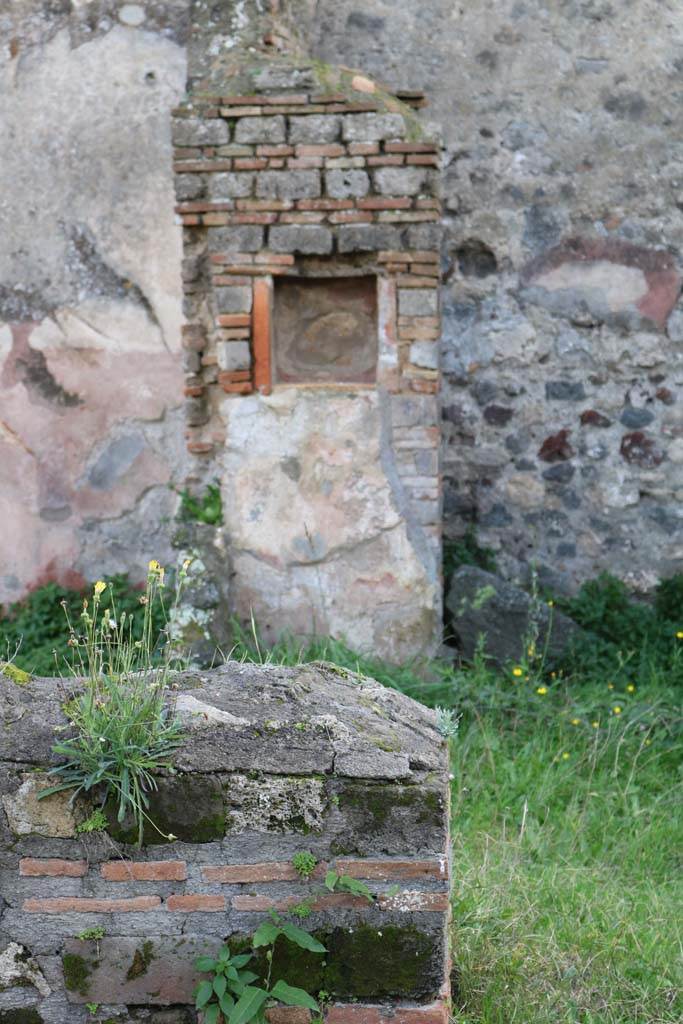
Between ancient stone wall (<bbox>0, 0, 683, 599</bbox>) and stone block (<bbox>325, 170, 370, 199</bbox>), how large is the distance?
154cm

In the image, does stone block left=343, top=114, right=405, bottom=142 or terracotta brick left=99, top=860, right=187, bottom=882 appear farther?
stone block left=343, top=114, right=405, bottom=142

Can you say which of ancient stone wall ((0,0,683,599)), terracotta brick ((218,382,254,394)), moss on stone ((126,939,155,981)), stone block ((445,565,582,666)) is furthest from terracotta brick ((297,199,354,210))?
moss on stone ((126,939,155,981))

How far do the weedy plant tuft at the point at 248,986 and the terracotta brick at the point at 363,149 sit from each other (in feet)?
11.9

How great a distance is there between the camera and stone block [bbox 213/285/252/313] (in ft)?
17.0

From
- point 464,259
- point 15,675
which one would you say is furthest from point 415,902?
point 464,259

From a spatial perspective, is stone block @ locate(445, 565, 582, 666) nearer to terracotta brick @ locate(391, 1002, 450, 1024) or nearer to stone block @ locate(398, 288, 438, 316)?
stone block @ locate(398, 288, 438, 316)

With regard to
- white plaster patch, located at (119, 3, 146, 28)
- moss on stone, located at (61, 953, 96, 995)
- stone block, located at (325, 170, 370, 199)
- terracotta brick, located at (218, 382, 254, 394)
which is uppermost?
white plaster patch, located at (119, 3, 146, 28)

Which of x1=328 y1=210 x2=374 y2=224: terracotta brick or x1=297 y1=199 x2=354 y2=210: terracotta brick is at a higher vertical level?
x1=297 y1=199 x2=354 y2=210: terracotta brick

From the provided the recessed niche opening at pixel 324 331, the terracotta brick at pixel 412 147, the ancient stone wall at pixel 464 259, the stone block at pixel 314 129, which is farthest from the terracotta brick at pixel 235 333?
the ancient stone wall at pixel 464 259

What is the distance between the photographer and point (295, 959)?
7.89 feet

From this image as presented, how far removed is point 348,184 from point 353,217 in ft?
0.48

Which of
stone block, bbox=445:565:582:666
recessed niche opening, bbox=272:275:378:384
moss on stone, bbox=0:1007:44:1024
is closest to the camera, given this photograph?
moss on stone, bbox=0:1007:44:1024

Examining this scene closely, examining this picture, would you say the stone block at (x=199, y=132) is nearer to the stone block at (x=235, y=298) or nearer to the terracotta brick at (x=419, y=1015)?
the stone block at (x=235, y=298)

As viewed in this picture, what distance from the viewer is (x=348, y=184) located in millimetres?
5086
